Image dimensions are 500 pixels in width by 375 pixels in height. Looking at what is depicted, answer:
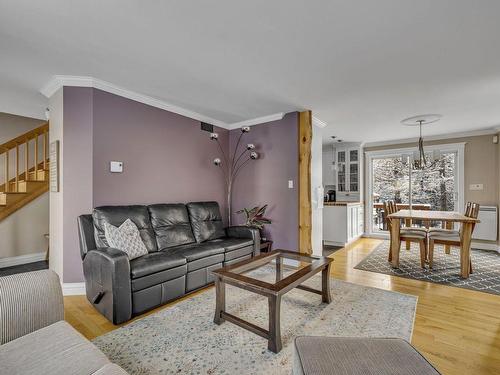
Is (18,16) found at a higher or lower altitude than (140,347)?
higher

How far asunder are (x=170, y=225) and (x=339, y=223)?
11.5 feet

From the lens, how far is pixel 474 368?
5.43 feet

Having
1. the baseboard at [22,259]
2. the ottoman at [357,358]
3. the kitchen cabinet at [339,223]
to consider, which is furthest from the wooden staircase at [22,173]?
the kitchen cabinet at [339,223]

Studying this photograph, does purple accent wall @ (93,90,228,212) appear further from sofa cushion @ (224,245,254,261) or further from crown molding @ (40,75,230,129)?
sofa cushion @ (224,245,254,261)

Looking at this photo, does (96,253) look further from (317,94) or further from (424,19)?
(424,19)

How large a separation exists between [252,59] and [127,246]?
223 cm

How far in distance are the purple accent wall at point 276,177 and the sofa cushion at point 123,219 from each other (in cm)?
188

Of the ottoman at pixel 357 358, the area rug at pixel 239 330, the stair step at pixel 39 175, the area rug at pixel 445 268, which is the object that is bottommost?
the area rug at pixel 445 268

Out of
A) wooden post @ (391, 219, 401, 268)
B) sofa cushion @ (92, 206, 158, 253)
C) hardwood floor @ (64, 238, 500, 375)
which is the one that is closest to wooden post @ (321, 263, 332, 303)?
hardwood floor @ (64, 238, 500, 375)

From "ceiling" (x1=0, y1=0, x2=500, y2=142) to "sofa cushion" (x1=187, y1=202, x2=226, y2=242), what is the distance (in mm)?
1522

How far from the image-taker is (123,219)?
2801mm

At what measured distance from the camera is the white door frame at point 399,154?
17.1ft

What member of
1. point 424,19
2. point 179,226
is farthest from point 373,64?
point 179,226

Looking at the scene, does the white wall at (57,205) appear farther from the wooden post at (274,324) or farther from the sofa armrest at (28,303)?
the wooden post at (274,324)
